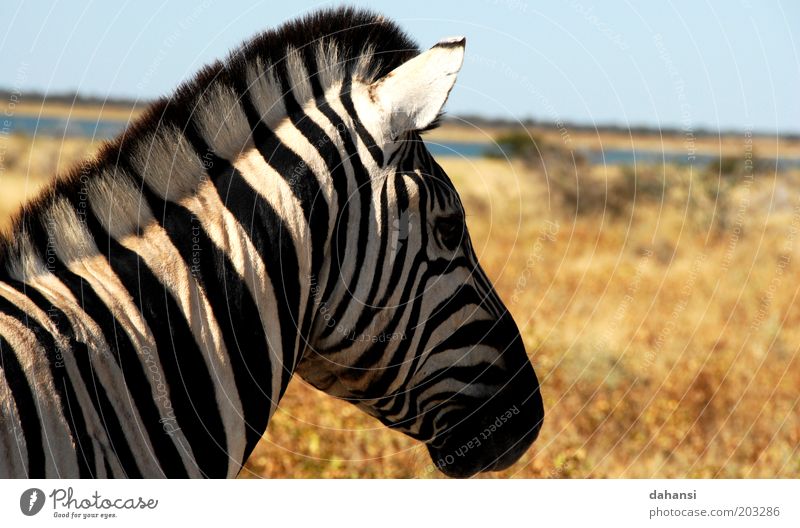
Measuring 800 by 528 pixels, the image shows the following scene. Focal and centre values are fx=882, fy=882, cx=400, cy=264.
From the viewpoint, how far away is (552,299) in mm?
11516

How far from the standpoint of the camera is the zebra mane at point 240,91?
267 centimetres

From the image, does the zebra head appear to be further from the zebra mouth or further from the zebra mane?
the zebra mane

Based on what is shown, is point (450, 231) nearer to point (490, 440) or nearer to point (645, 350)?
point (490, 440)

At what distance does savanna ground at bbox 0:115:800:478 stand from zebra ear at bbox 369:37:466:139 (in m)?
1.30

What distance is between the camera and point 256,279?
2721 millimetres

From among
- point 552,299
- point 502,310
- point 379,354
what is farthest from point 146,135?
point 552,299

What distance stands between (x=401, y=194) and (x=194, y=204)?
655 millimetres

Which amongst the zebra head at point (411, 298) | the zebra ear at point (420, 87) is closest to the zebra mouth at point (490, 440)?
the zebra head at point (411, 298)

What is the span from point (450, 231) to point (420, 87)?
0.49m

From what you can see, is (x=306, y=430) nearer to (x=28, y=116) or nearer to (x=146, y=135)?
(x=146, y=135)

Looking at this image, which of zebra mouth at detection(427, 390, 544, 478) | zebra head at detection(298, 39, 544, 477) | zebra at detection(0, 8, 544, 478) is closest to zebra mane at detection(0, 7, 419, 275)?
zebra at detection(0, 8, 544, 478)

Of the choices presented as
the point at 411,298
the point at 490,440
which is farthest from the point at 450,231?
the point at 490,440
